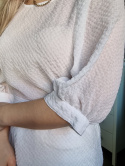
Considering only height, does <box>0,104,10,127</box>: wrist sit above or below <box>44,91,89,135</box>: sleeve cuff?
below

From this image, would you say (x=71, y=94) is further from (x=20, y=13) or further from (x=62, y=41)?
(x=20, y=13)

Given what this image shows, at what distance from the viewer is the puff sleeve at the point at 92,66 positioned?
1.34ft

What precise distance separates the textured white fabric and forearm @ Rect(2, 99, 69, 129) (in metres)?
0.02

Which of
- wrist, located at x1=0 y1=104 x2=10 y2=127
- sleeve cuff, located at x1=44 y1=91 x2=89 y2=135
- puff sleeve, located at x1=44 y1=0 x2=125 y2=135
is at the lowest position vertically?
wrist, located at x1=0 y1=104 x2=10 y2=127

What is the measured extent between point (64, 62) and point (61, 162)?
10.6 inches

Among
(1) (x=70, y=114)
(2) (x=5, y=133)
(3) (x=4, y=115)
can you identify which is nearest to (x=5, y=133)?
(2) (x=5, y=133)

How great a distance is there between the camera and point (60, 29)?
18.5 inches

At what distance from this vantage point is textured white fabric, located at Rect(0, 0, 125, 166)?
16.5 inches

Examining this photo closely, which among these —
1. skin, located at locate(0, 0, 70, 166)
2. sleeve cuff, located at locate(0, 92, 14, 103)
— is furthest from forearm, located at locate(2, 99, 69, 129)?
sleeve cuff, located at locate(0, 92, 14, 103)

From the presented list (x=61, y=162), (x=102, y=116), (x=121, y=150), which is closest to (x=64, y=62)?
(x=102, y=116)

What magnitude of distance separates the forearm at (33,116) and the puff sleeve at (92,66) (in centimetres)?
2

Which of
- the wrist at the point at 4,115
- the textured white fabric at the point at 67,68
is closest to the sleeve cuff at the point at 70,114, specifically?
the textured white fabric at the point at 67,68

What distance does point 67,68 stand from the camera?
0.48m

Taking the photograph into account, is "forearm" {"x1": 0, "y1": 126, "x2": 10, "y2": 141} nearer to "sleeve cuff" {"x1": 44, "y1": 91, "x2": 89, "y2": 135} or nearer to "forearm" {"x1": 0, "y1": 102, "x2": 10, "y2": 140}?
"forearm" {"x1": 0, "y1": 102, "x2": 10, "y2": 140}
